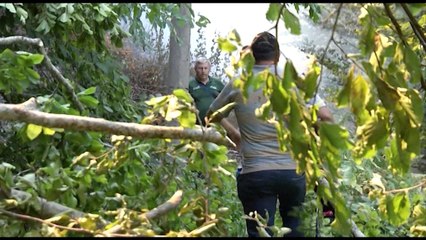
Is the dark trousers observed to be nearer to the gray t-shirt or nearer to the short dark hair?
the gray t-shirt

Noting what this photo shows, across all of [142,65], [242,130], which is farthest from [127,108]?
[142,65]

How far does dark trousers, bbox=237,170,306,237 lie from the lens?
9.73 ft

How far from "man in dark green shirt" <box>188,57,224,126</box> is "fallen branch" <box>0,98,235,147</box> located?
3939 mm

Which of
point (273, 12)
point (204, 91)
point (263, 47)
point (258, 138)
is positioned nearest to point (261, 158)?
point (258, 138)

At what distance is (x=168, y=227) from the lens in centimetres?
181

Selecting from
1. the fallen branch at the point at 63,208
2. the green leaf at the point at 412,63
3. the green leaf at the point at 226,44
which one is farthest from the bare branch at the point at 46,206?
the green leaf at the point at 412,63

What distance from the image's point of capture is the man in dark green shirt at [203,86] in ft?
19.3

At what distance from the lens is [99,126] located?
1.81 metres

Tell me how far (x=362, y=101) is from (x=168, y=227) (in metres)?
0.79

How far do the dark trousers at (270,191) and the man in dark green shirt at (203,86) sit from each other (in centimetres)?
277

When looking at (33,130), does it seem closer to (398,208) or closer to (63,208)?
(63,208)

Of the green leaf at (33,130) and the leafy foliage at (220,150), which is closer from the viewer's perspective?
the leafy foliage at (220,150)

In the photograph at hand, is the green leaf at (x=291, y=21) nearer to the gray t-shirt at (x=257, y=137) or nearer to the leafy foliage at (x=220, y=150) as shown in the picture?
the leafy foliage at (x=220, y=150)

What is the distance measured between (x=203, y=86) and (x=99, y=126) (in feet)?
13.8
